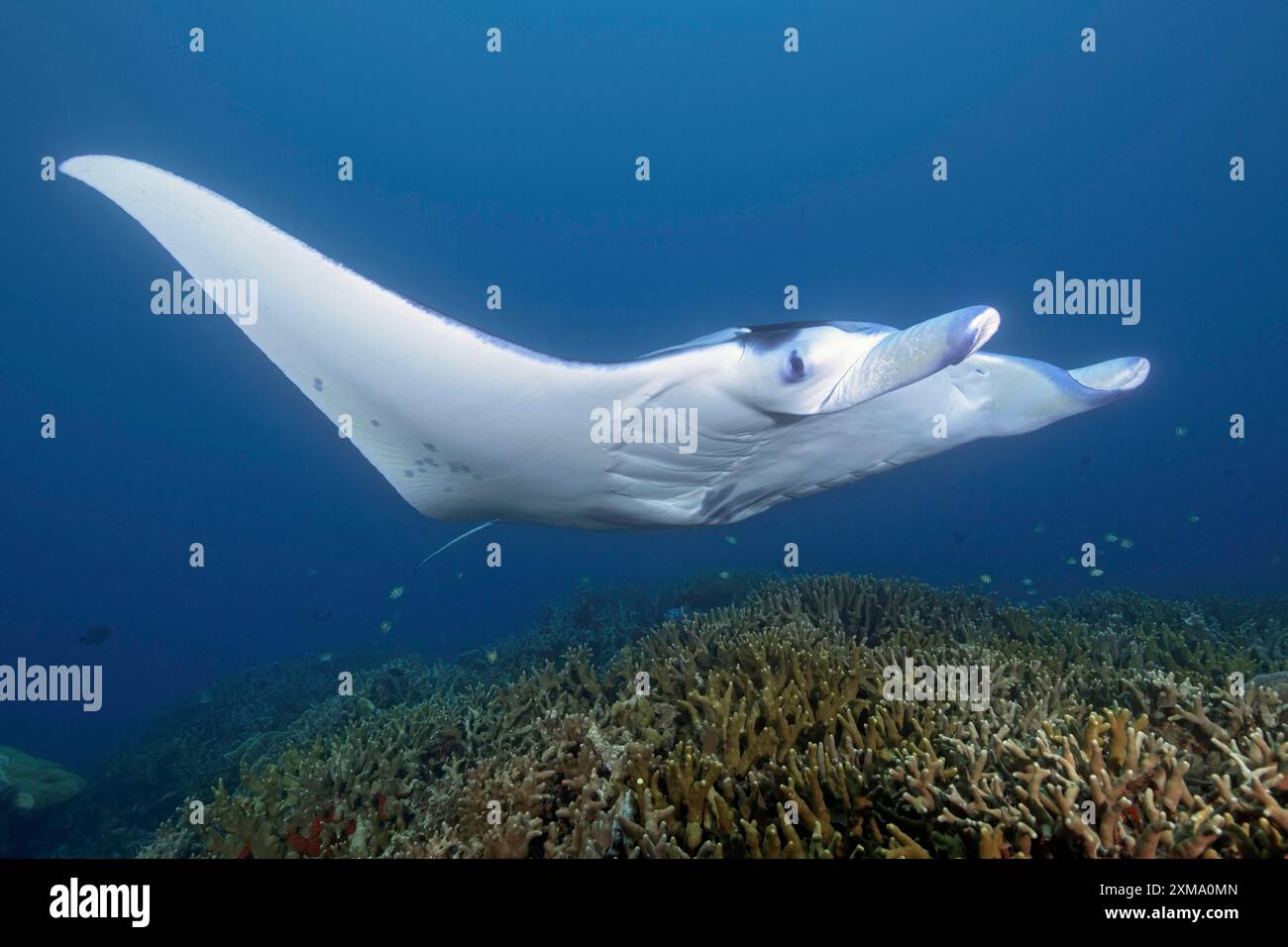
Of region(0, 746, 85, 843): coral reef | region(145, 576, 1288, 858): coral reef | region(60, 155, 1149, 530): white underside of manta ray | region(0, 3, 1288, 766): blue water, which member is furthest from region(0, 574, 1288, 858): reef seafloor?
region(0, 3, 1288, 766): blue water

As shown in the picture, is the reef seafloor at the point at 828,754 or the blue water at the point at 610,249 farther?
the blue water at the point at 610,249

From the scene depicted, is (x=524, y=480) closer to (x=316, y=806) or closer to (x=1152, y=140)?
(x=316, y=806)

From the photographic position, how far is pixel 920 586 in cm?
655

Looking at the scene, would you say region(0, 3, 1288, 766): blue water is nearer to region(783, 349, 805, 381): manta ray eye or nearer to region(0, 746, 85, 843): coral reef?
region(0, 746, 85, 843): coral reef

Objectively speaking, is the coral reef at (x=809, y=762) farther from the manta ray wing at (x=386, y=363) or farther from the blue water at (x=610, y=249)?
the blue water at (x=610, y=249)

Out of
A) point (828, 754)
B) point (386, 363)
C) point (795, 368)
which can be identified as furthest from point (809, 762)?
point (386, 363)

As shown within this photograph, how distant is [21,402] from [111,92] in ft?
108

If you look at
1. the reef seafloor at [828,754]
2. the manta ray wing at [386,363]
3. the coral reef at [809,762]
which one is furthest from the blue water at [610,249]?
the manta ray wing at [386,363]

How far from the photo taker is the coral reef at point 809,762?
2.15m

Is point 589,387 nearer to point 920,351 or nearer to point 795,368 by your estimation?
point 795,368

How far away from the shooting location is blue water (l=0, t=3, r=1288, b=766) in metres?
36.0

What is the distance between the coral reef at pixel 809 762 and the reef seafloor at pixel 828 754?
14 millimetres

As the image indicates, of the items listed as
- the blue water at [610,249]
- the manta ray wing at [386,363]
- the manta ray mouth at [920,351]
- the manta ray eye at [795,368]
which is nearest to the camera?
the manta ray mouth at [920,351]

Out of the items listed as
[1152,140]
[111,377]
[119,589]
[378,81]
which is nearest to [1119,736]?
[1152,140]
